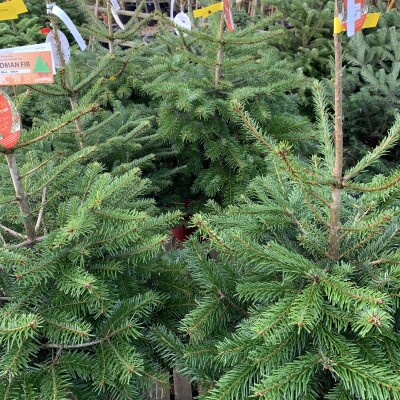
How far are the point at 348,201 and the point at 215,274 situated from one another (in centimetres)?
47

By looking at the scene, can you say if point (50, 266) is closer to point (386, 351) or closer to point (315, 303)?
point (315, 303)

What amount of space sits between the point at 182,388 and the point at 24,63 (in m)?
1.33

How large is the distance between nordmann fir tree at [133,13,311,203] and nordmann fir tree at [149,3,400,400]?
1014 mm

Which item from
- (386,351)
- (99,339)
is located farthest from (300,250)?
(99,339)

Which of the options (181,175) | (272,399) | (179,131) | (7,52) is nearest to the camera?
(272,399)

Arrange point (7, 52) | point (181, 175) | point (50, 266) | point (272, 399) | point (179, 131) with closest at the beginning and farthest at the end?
point (272, 399) → point (50, 266) → point (7, 52) → point (179, 131) → point (181, 175)

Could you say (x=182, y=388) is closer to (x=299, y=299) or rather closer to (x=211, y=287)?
(x=211, y=287)

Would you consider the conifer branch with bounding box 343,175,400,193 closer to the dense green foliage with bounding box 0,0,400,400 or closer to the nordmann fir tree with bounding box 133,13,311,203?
the dense green foliage with bounding box 0,0,400,400

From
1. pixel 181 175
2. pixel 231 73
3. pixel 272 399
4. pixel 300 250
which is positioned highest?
pixel 231 73

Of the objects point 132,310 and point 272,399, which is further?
point 132,310

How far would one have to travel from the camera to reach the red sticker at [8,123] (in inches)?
44.4

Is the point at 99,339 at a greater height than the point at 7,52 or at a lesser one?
lesser

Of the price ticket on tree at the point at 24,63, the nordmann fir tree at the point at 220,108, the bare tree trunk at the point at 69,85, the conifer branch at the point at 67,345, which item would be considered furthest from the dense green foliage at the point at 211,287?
the nordmann fir tree at the point at 220,108

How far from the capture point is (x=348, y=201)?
1.31 metres
